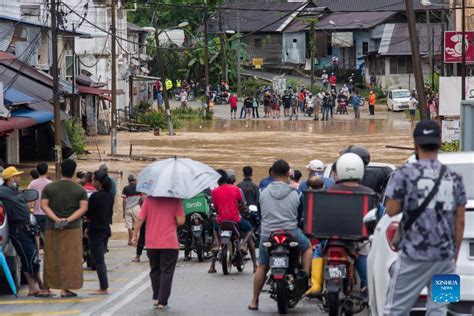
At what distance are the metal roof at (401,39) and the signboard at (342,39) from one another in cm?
506

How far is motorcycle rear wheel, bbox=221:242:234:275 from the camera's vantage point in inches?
653

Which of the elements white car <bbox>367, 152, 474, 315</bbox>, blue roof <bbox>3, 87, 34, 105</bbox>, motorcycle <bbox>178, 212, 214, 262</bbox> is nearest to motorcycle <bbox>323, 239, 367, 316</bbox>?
white car <bbox>367, 152, 474, 315</bbox>

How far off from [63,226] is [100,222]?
809 millimetres

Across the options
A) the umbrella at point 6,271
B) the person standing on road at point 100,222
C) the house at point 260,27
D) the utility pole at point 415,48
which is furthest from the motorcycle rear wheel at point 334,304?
the house at point 260,27

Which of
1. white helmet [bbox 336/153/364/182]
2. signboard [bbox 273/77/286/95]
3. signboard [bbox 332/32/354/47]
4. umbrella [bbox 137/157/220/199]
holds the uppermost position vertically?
signboard [bbox 332/32/354/47]

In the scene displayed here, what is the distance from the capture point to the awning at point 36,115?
3750cm

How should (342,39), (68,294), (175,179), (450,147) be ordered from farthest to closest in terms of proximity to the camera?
(342,39), (450,147), (68,294), (175,179)

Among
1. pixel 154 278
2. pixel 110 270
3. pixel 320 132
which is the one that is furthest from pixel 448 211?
pixel 320 132

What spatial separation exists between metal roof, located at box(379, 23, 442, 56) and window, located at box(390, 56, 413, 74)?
2.73 feet

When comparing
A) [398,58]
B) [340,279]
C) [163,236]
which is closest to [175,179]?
[163,236]

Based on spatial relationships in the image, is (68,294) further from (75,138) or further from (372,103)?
(372,103)

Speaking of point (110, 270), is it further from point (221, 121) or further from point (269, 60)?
point (269, 60)

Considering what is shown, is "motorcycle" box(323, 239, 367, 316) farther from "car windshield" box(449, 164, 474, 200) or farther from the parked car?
the parked car

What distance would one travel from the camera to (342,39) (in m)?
96.9
